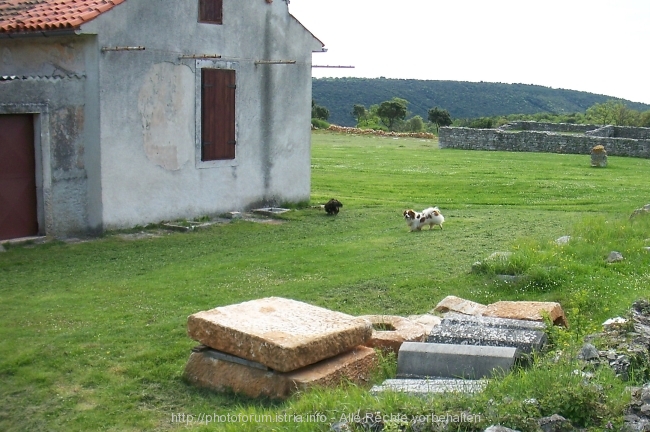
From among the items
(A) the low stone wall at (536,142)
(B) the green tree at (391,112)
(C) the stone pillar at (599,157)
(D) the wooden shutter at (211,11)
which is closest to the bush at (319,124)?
(B) the green tree at (391,112)

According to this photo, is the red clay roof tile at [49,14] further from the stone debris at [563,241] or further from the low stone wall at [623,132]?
the low stone wall at [623,132]

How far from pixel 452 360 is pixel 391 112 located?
50954mm

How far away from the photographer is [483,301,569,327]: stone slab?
7766mm

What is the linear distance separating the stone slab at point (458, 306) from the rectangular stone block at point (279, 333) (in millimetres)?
1860

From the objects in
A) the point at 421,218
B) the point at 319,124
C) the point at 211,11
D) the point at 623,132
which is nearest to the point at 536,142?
the point at 623,132

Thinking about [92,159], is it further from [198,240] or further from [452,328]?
[452,328]

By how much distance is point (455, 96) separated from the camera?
390ft

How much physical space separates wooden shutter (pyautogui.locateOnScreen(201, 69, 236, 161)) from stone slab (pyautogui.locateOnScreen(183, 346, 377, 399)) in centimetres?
931

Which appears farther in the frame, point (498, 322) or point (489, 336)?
point (498, 322)

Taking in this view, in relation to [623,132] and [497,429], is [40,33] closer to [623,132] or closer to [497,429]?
[497,429]

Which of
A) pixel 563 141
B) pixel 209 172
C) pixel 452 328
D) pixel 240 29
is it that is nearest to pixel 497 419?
pixel 452 328

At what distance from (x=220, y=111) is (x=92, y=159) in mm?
3125

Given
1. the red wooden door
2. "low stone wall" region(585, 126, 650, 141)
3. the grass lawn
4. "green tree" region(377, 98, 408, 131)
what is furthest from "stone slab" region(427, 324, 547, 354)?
"green tree" region(377, 98, 408, 131)

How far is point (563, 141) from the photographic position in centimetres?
3244
